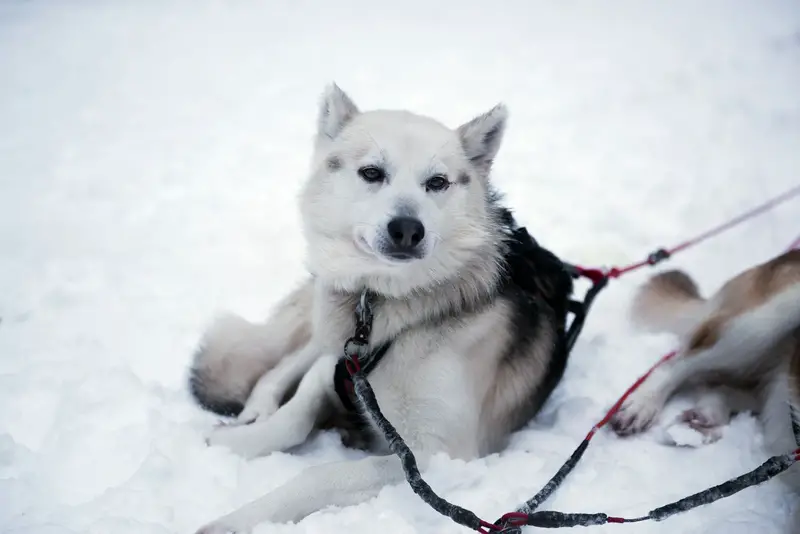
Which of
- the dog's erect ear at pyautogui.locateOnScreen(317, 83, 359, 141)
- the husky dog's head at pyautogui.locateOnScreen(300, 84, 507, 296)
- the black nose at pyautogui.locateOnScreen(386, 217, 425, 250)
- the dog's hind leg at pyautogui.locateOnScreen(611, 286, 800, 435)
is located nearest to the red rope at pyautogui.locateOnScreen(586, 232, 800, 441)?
the dog's hind leg at pyautogui.locateOnScreen(611, 286, 800, 435)

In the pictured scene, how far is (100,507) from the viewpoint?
1.96 metres

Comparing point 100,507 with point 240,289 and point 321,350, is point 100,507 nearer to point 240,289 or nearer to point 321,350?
point 321,350

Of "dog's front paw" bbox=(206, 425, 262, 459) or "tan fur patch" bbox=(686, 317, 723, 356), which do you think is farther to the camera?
"tan fur patch" bbox=(686, 317, 723, 356)

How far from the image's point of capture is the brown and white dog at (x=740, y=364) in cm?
241

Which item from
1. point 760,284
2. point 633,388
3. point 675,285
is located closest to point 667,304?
point 675,285

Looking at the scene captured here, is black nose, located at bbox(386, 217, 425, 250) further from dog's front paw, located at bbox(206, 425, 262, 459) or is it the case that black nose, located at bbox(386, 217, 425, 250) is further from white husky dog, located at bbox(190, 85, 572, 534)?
dog's front paw, located at bbox(206, 425, 262, 459)

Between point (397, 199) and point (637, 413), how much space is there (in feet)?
4.69

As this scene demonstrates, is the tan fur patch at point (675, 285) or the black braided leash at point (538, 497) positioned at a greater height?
the tan fur patch at point (675, 285)

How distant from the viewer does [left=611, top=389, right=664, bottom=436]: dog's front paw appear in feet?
8.11

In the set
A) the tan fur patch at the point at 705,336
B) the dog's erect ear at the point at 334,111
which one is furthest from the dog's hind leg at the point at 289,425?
the tan fur patch at the point at 705,336

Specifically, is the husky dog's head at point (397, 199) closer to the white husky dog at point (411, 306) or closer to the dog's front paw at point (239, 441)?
the white husky dog at point (411, 306)

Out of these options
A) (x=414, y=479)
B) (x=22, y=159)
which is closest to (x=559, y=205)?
(x=414, y=479)

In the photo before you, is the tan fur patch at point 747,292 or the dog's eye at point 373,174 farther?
the tan fur patch at point 747,292

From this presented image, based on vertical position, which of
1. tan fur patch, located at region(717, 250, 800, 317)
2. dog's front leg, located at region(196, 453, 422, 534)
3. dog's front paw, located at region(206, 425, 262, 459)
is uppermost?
tan fur patch, located at region(717, 250, 800, 317)
